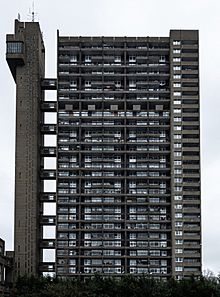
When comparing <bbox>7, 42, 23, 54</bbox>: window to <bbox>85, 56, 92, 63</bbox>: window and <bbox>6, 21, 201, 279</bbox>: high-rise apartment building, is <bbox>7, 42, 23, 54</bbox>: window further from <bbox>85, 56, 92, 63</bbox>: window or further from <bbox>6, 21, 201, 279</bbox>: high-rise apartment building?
<bbox>85, 56, 92, 63</bbox>: window

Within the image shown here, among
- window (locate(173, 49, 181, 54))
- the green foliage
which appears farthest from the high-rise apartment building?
the green foliage

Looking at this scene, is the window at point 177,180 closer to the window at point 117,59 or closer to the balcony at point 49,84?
the window at point 117,59

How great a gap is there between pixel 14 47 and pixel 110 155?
2846 cm

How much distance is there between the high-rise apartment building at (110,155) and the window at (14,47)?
0.64 feet

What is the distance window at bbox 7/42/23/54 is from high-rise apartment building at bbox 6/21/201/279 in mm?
196

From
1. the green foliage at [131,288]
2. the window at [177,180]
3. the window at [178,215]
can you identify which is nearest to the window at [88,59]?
the window at [177,180]

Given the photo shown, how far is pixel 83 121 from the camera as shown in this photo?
161 m

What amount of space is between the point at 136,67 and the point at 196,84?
1290cm

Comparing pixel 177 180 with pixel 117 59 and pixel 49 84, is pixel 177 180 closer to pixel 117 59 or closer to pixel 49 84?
pixel 117 59

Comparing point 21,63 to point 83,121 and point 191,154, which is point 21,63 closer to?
point 83,121

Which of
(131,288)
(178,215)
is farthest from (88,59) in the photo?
(131,288)

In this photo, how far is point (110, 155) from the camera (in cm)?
16000

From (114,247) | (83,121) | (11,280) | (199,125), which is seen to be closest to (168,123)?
(199,125)

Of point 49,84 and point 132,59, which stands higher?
point 132,59
